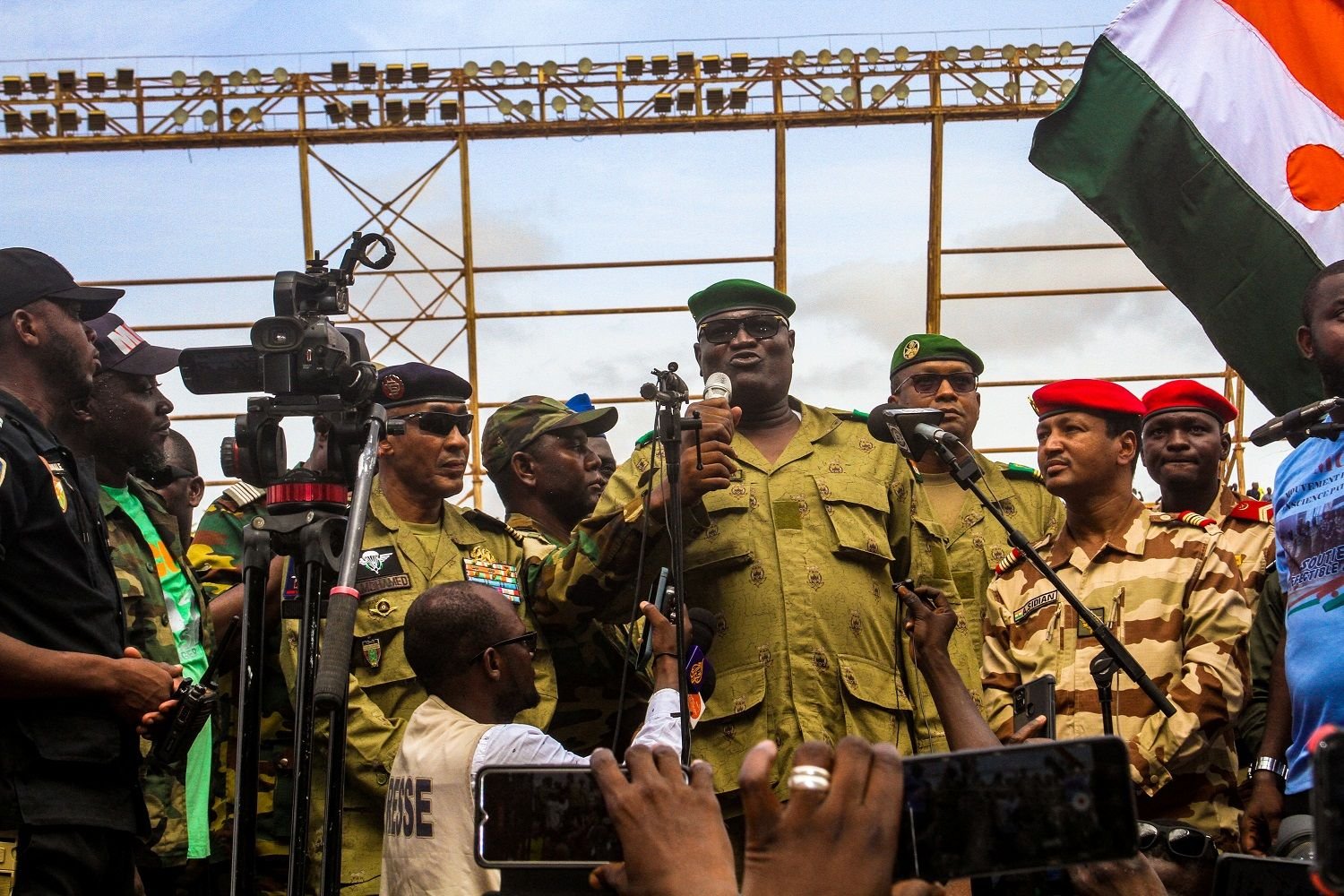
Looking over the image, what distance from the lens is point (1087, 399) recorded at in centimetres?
563

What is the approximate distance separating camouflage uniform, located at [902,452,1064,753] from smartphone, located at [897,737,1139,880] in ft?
11.5

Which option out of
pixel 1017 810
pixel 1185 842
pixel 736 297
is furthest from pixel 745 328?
pixel 1017 810

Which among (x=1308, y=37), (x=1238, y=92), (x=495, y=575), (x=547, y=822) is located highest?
(x=1308, y=37)

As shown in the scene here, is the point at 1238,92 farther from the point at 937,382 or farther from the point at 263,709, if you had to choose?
the point at 263,709

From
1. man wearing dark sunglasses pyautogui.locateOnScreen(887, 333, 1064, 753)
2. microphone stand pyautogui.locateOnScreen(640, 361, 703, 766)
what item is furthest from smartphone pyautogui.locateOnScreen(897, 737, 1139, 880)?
man wearing dark sunglasses pyautogui.locateOnScreen(887, 333, 1064, 753)

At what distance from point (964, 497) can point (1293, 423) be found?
3.02 meters

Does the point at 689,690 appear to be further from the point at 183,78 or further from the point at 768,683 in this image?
the point at 183,78

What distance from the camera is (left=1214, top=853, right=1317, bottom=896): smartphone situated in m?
1.73

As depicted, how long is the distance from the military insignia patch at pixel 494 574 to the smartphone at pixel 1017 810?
370cm

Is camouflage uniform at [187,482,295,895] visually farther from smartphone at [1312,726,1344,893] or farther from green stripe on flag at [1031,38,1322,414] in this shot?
smartphone at [1312,726,1344,893]

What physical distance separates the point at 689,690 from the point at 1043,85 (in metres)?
14.8

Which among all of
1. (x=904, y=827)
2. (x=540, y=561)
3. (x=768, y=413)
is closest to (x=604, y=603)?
(x=540, y=561)

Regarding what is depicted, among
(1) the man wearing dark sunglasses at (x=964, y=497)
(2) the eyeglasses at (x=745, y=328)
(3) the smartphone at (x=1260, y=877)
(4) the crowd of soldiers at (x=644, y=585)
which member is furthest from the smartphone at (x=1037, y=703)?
(3) the smartphone at (x=1260, y=877)

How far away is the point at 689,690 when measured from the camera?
403 centimetres
